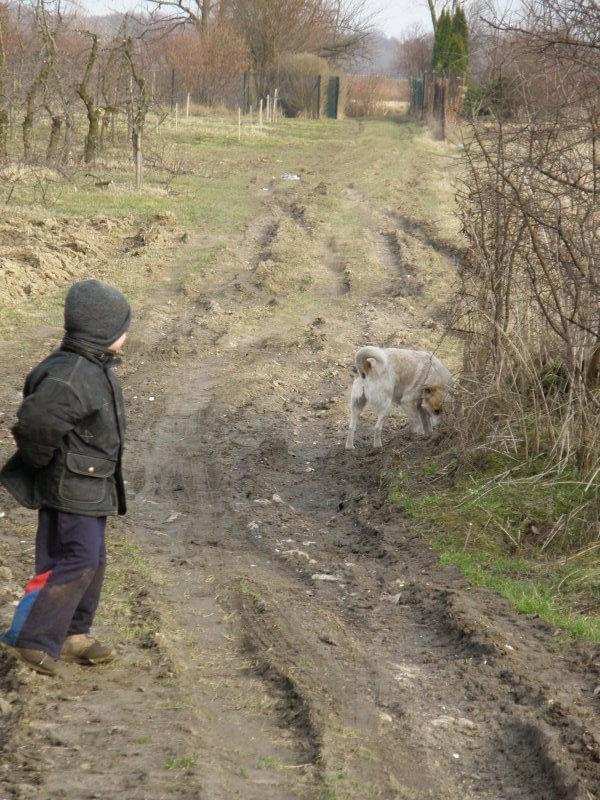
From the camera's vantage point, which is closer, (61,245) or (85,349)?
(85,349)

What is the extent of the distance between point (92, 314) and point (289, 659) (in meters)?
1.94

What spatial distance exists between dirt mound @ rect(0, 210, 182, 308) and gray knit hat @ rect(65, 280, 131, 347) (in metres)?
9.28

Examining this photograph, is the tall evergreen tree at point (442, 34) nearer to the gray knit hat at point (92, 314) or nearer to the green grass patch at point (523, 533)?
the green grass patch at point (523, 533)

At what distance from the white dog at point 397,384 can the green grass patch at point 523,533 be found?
4.28 feet

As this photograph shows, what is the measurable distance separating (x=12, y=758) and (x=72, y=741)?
0.87 ft

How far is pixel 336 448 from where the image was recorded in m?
9.50

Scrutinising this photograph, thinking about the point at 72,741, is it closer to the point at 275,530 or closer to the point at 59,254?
the point at 275,530

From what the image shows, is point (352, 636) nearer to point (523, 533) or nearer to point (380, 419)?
point (523, 533)

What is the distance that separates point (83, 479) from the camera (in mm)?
4461

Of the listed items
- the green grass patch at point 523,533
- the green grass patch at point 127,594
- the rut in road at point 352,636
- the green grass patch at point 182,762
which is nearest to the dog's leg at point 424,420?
the rut in road at point 352,636

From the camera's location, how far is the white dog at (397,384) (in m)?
9.11

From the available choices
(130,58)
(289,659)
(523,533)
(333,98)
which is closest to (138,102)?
(130,58)

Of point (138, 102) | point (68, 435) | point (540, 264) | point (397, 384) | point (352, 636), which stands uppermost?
point (138, 102)

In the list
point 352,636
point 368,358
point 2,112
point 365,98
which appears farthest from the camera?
point 365,98
